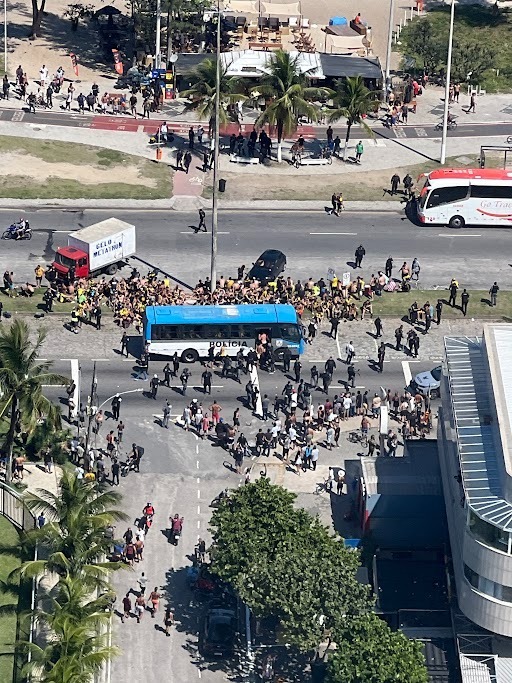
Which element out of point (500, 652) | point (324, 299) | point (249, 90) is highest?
point (249, 90)

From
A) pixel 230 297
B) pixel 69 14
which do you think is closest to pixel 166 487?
pixel 230 297

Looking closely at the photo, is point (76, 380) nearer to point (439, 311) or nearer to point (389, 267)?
Result: point (439, 311)

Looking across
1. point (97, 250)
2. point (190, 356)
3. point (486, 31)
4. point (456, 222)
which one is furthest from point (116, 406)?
point (486, 31)

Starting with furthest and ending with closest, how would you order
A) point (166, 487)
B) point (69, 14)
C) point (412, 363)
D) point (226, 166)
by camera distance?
point (69, 14)
point (226, 166)
point (412, 363)
point (166, 487)

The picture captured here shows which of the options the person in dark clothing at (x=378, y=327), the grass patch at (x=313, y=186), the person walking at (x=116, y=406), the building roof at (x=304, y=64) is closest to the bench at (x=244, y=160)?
the grass patch at (x=313, y=186)

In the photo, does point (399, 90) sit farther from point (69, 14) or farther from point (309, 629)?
point (309, 629)
